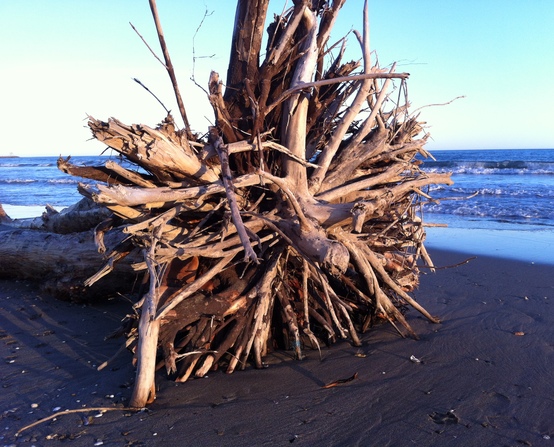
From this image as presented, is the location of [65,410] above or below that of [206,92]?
below

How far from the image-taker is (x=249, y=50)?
13.5ft

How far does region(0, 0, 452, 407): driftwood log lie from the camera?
349 centimetres

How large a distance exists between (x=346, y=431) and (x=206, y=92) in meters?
2.55

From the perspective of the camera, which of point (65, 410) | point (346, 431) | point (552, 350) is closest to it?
point (346, 431)

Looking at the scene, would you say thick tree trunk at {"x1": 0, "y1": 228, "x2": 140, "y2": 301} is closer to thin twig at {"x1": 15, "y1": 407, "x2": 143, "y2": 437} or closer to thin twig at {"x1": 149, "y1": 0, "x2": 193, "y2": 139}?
thin twig at {"x1": 149, "y1": 0, "x2": 193, "y2": 139}

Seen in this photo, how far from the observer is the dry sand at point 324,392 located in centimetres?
289

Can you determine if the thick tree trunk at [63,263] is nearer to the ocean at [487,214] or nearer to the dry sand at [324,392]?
the dry sand at [324,392]

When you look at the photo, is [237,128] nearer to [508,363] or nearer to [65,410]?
[65,410]

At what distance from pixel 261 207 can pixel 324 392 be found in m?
1.66

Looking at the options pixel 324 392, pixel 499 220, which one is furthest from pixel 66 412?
pixel 499 220

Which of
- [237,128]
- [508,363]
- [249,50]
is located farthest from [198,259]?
[508,363]

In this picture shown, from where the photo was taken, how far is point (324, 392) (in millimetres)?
3424

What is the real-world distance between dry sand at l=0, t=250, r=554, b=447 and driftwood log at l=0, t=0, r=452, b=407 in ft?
0.72

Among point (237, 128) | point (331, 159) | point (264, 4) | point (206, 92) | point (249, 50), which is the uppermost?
point (264, 4)
